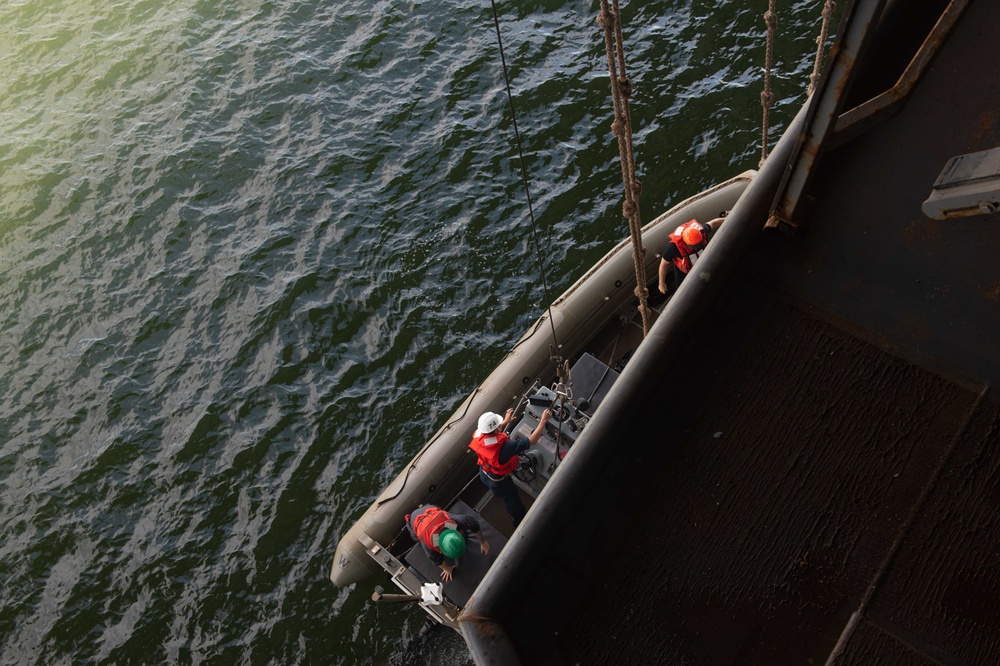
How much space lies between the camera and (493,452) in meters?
7.47

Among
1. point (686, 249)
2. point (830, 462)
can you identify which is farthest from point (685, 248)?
point (830, 462)

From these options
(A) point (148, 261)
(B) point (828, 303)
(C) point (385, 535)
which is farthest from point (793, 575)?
(A) point (148, 261)

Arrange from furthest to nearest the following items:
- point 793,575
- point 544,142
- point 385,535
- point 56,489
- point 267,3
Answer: point 267,3 → point 544,142 → point 56,489 → point 385,535 → point 793,575

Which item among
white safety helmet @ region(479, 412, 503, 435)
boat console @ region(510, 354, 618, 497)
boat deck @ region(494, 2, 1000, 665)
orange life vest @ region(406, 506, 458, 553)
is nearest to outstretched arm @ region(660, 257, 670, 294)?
boat console @ region(510, 354, 618, 497)

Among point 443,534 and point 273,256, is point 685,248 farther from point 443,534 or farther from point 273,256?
point 273,256

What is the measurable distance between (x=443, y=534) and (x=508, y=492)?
83cm

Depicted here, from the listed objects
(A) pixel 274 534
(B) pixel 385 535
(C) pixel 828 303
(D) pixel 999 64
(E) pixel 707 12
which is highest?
(D) pixel 999 64

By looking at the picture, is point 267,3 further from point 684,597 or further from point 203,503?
point 684,597

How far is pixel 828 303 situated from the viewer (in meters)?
4.43

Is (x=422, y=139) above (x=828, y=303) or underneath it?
underneath

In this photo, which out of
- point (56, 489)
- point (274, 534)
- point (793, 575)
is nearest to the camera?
point (793, 575)

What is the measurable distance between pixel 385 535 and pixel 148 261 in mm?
6683

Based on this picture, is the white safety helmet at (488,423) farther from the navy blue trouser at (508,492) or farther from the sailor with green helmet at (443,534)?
the sailor with green helmet at (443,534)

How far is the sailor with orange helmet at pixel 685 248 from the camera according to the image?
8.31 meters
